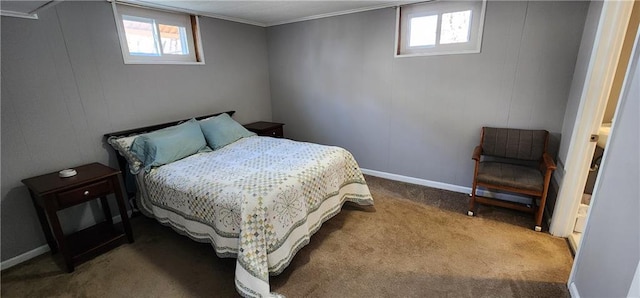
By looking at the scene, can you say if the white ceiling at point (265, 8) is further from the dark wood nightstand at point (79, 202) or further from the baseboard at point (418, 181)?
the baseboard at point (418, 181)

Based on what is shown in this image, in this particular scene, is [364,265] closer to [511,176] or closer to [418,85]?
[511,176]

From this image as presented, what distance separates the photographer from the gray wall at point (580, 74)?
2.02 m

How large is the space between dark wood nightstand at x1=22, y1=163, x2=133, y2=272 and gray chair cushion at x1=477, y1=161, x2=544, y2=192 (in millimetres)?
3191

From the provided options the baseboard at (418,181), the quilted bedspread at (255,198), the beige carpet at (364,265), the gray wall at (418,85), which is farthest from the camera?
the baseboard at (418,181)

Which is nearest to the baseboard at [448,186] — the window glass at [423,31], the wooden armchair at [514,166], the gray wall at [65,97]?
the wooden armchair at [514,166]

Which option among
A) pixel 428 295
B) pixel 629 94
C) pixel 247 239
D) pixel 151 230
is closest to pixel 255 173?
pixel 247 239

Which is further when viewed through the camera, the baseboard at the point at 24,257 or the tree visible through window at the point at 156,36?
the tree visible through window at the point at 156,36

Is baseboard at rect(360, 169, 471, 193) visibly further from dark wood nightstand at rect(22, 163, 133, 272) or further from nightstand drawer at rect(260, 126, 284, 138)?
dark wood nightstand at rect(22, 163, 133, 272)

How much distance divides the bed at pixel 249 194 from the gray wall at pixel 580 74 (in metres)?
1.78

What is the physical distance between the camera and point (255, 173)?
7.13ft

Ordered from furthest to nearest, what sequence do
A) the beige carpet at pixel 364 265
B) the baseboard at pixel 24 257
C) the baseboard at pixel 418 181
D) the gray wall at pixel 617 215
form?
1. the baseboard at pixel 418 181
2. the baseboard at pixel 24 257
3. the beige carpet at pixel 364 265
4. the gray wall at pixel 617 215

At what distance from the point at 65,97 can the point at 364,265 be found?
2.80m

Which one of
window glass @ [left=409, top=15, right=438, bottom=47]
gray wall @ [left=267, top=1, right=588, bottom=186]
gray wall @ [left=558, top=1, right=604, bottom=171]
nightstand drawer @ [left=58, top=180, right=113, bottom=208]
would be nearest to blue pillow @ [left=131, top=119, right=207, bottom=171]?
nightstand drawer @ [left=58, top=180, right=113, bottom=208]

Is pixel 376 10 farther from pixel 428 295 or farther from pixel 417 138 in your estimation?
pixel 428 295
